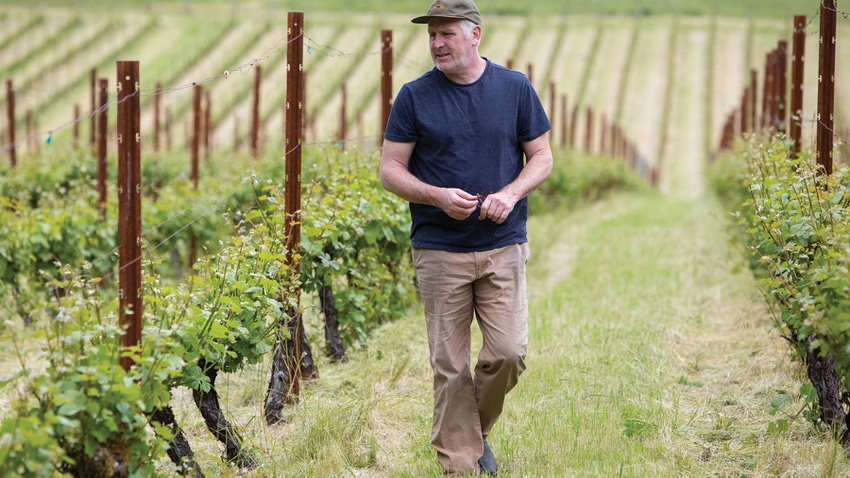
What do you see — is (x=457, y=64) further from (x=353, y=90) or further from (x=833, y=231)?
(x=353, y=90)

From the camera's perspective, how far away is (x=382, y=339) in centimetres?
685

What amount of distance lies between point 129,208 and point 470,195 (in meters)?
1.36

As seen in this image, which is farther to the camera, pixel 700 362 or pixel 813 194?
pixel 700 362

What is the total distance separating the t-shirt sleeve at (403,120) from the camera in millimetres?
4281

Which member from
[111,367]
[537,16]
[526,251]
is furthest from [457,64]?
[537,16]

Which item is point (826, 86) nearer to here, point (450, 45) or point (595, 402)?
point (595, 402)

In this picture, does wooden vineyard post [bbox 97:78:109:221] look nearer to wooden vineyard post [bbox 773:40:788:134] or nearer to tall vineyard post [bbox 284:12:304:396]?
tall vineyard post [bbox 284:12:304:396]

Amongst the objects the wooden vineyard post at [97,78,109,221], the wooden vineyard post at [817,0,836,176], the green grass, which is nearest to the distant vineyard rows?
the green grass

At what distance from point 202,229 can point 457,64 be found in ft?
24.8

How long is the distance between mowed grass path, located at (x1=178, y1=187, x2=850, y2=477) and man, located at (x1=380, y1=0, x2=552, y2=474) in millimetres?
390

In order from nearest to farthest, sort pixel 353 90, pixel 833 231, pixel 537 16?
1. pixel 833 231
2. pixel 353 90
3. pixel 537 16

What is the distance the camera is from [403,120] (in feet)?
14.1

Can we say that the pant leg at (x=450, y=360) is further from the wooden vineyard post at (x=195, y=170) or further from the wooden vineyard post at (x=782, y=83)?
the wooden vineyard post at (x=782, y=83)

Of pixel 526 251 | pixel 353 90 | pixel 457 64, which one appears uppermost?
pixel 457 64
